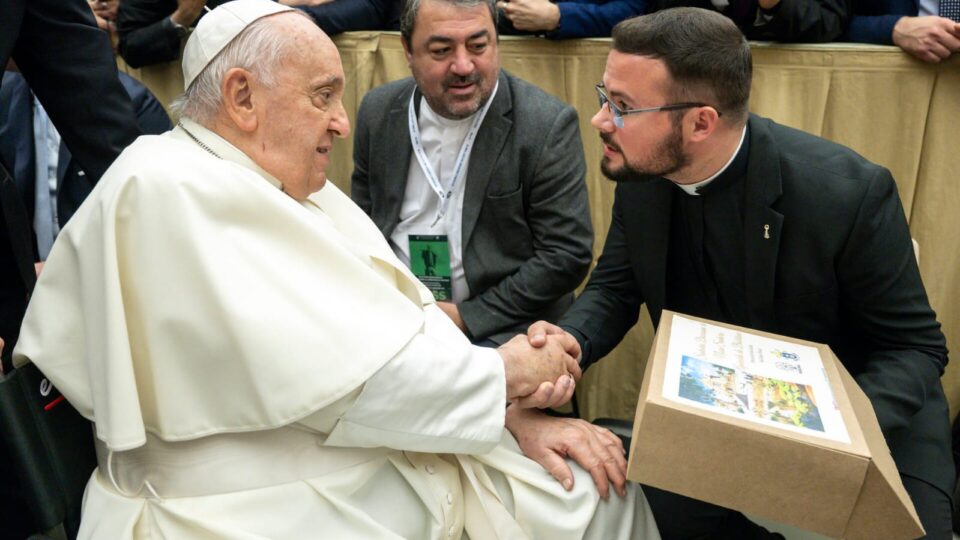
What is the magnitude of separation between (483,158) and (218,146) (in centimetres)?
138

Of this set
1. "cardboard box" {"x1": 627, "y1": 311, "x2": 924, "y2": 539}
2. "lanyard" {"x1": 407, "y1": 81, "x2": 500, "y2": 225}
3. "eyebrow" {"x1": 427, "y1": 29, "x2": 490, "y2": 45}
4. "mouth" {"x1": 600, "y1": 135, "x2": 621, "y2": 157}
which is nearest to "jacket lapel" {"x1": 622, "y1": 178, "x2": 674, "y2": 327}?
"mouth" {"x1": 600, "y1": 135, "x2": 621, "y2": 157}

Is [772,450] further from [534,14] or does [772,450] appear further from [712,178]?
[534,14]

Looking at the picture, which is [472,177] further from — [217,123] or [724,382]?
[724,382]

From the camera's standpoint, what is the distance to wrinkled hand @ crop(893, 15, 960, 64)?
3.14 meters

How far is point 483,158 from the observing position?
10.4 feet

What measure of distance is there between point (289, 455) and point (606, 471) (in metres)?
0.83

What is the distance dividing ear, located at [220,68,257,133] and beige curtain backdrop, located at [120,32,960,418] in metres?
2.16

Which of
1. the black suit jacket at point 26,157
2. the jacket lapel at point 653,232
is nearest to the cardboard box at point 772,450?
the jacket lapel at point 653,232

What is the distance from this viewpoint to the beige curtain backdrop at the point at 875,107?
3.36 m

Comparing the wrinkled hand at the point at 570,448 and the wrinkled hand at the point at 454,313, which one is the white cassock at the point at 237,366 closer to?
the wrinkled hand at the point at 570,448

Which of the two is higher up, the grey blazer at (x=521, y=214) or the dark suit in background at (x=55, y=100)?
the dark suit in background at (x=55, y=100)

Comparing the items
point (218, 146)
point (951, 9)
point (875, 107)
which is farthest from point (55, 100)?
point (951, 9)

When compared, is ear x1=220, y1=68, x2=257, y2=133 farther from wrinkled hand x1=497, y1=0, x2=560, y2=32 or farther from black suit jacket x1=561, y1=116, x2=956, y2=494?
wrinkled hand x1=497, y1=0, x2=560, y2=32

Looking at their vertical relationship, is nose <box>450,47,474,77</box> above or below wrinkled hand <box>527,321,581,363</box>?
above
